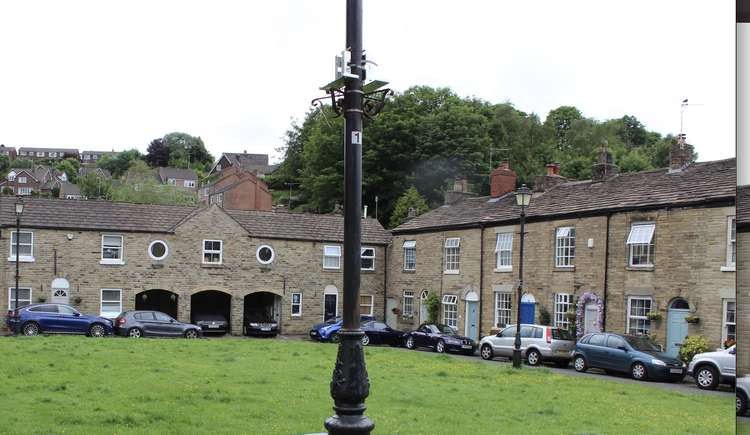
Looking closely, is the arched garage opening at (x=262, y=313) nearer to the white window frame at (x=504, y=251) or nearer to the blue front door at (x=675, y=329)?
the white window frame at (x=504, y=251)

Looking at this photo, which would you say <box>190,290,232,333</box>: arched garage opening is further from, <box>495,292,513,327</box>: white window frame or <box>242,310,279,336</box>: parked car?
<box>495,292,513,327</box>: white window frame

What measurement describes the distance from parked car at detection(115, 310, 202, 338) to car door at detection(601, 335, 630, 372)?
15985mm

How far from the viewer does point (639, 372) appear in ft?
65.9

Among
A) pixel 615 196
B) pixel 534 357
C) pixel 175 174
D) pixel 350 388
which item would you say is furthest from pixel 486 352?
pixel 175 174

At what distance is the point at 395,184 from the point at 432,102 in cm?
709

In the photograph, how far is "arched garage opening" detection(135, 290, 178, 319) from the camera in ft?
115

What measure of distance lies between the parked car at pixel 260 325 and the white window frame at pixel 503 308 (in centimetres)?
989

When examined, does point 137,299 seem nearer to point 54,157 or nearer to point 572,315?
point 572,315

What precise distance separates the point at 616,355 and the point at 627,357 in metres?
0.39

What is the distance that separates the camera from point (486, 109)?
5962 cm

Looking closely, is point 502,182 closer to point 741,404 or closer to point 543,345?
point 543,345

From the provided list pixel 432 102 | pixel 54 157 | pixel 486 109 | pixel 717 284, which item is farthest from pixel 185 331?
pixel 54 157

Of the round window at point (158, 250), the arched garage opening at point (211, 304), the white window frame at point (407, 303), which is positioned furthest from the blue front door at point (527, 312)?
the round window at point (158, 250)

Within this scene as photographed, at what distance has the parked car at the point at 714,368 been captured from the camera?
17594 millimetres
